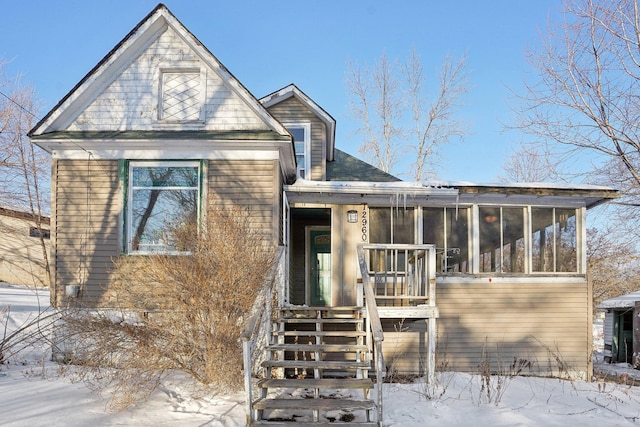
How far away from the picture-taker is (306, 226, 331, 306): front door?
1262cm

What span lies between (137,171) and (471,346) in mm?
7099

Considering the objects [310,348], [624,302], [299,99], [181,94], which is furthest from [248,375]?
[624,302]

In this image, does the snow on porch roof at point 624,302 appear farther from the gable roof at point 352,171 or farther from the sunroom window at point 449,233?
the sunroom window at point 449,233

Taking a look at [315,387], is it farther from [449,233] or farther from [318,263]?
[318,263]

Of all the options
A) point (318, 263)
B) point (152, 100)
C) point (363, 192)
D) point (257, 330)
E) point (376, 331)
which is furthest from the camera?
point (318, 263)

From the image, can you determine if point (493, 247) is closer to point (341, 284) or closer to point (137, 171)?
point (341, 284)

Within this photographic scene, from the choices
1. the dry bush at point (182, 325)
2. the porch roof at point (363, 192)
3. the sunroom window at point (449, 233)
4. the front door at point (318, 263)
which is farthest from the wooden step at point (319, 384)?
the front door at point (318, 263)

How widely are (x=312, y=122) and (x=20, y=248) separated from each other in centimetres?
1853

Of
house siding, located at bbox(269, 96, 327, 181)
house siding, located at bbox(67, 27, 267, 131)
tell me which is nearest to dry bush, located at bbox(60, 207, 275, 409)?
house siding, located at bbox(67, 27, 267, 131)

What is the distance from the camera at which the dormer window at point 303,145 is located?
1258 centimetres

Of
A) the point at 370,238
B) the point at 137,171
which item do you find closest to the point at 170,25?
the point at 137,171

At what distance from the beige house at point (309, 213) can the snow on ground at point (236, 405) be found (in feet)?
3.92

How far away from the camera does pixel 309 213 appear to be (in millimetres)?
11734

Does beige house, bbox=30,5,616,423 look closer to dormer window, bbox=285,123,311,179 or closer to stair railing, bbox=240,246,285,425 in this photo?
stair railing, bbox=240,246,285,425
